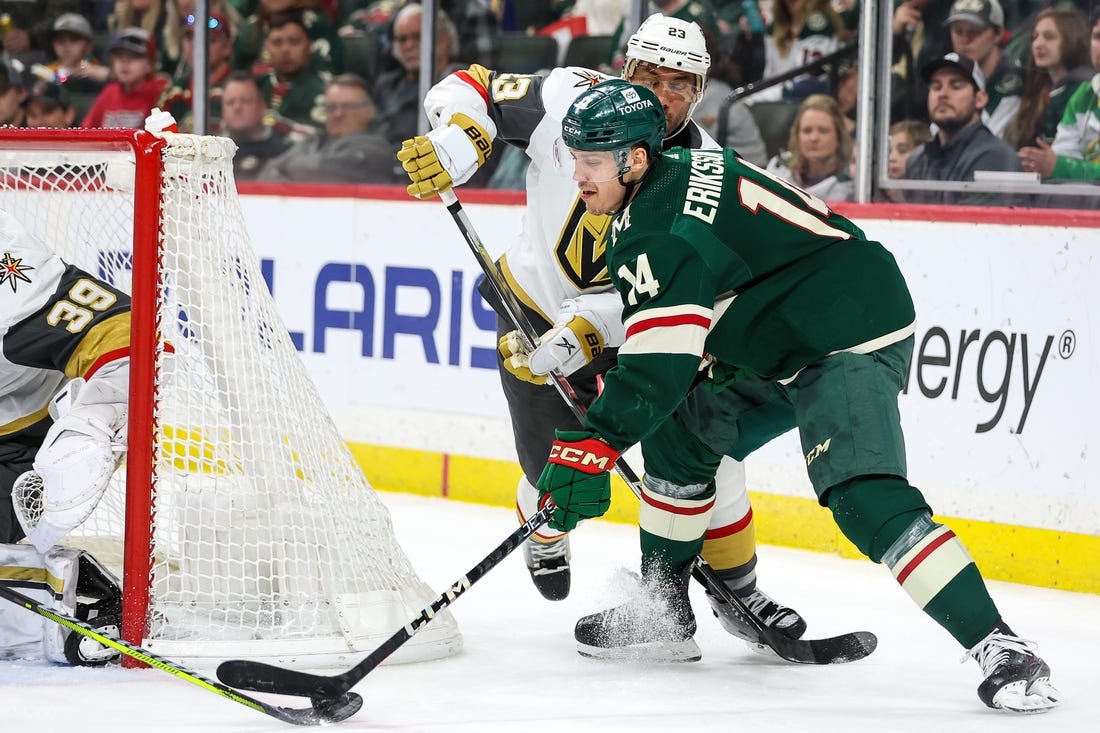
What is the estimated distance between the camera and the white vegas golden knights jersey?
3.25 m

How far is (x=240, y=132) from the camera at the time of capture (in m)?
5.93

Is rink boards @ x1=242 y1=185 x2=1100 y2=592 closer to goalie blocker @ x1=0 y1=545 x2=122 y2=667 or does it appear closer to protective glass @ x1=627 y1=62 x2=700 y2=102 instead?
protective glass @ x1=627 y1=62 x2=700 y2=102

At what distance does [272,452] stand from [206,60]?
3165 mm

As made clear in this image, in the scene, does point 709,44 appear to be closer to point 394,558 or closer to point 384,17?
point 384,17

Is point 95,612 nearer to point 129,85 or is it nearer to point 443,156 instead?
point 443,156

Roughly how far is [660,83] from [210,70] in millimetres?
3094

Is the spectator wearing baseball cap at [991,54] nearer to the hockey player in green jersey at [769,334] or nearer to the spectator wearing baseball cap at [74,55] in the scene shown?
the hockey player in green jersey at [769,334]

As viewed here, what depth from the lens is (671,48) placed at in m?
3.10

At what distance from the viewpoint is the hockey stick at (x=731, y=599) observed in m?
3.09

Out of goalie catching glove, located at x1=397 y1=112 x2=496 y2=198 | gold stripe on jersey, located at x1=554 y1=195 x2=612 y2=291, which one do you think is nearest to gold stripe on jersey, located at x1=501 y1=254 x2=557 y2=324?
gold stripe on jersey, located at x1=554 y1=195 x2=612 y2=291

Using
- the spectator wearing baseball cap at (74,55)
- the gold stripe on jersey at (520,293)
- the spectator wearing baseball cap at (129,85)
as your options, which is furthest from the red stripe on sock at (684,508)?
the spectator wearing baseball cap at (74,55)

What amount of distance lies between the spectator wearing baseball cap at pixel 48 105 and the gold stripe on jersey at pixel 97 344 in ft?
12.7

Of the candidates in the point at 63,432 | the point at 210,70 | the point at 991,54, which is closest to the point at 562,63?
the point at 210,70

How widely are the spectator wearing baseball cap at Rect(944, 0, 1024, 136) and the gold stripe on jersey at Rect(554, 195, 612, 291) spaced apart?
5.06ft
